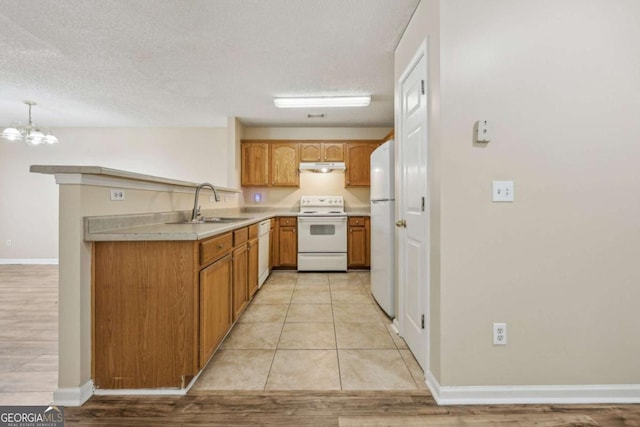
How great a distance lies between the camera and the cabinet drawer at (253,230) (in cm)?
293

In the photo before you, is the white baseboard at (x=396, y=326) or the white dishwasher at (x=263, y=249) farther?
the white dishwasher at (x=263, y=249)

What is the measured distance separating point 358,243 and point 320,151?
173 centimetres

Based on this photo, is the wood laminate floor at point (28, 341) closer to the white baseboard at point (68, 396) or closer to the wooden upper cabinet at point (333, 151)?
the white baseboard at point (68, 396)

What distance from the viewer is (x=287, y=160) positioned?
4879 millimetres

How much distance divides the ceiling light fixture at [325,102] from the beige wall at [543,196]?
2.33 m

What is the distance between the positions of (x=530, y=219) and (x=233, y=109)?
13.2 ft

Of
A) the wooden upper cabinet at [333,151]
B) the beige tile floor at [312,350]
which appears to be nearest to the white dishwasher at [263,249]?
the beige tile floor at [312,350]

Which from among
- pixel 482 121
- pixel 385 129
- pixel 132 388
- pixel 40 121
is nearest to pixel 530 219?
pixel 482 121

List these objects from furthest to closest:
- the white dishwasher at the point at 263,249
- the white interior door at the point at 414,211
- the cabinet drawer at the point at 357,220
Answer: the cabinet drawer at the point at 357,220, the white dishwasher at the point at 263,249, the white interior door at the point at 414,211

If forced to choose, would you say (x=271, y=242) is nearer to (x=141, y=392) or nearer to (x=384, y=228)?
(x=384, y=228)

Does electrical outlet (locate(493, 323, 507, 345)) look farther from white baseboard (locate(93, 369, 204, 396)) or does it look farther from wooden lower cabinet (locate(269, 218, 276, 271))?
wooden lower cabinet (locate(269, 218, 276, 271))

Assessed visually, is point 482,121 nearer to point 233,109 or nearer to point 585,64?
point 585,64

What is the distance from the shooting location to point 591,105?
152 cm

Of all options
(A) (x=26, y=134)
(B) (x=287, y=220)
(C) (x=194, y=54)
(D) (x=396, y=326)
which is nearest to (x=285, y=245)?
(B) (x=287, y=220)
